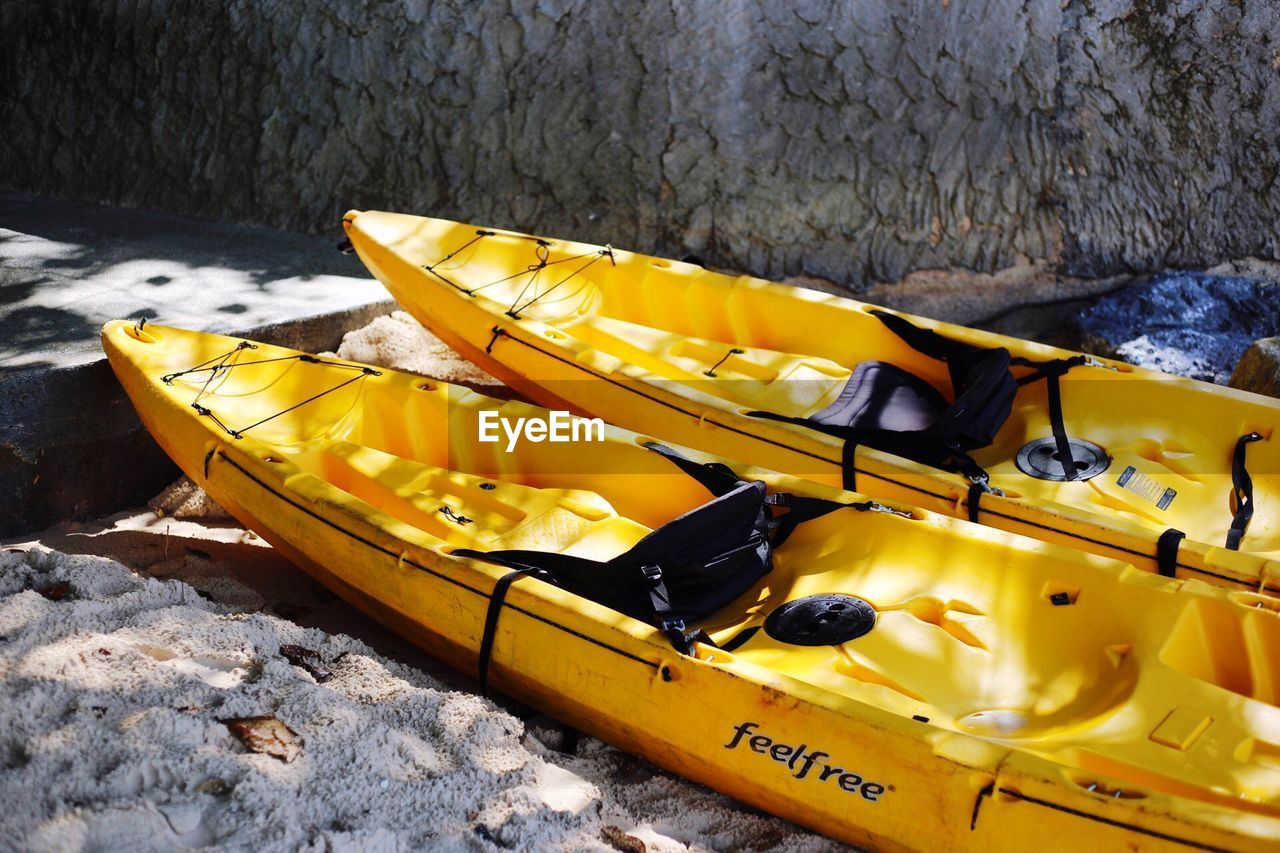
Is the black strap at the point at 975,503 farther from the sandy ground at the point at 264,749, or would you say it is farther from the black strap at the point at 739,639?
the sandy ground at the point at 264,749

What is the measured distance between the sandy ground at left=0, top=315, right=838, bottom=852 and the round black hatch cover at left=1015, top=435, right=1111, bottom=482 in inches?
62.1

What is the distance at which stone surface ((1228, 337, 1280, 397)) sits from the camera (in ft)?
13.8

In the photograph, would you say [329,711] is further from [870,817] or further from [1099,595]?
[1099,595]

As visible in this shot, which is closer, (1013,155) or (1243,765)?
(1243,765)

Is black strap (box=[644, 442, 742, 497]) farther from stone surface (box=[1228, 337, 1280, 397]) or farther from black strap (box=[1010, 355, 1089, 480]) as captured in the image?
stone surface (box=[1228, 337, 1280, 397])

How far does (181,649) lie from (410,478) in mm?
903

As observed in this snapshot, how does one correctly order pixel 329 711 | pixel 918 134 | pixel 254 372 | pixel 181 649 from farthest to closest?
1. pixel 918 134
2. pixel 254 372
3. pixel 181 649
4. pixel 329 711

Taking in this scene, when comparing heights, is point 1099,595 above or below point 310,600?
above

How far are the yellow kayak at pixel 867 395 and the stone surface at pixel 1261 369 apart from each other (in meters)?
0.58

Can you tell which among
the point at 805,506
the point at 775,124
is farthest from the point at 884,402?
the point at 775,124

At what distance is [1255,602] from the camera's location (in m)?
2.67

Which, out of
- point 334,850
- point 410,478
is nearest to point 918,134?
point 410,478

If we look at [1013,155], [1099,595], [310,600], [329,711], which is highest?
[1013,155]

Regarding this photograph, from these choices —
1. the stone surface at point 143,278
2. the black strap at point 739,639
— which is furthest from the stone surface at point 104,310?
the black strap at point 739,639
